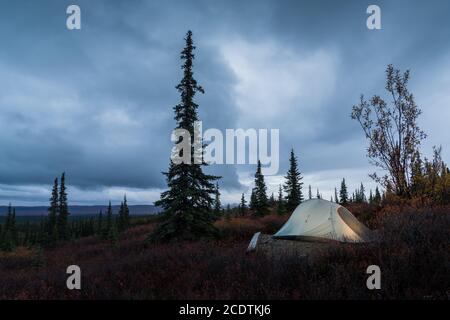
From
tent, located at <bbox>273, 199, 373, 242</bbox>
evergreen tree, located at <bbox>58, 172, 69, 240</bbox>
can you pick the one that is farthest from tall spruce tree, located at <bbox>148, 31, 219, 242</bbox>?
evergreen tree, located at <bbox>58, 172, 69, 240</bbox>

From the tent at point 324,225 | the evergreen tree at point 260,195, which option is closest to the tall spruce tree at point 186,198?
the tent at point 324,225

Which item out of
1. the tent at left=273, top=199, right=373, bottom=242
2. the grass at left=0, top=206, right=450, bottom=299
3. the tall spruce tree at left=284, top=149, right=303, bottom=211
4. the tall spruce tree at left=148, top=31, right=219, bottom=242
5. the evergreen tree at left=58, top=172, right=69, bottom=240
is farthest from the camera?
the evergreen tree at left=58, top=172, right=69, bottom=240

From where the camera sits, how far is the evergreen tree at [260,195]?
3806 centimetres

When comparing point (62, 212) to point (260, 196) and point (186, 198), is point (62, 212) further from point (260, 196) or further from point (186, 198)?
point (186, 198)

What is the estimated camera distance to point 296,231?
12.5 m

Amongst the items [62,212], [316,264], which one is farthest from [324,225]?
[62,212]

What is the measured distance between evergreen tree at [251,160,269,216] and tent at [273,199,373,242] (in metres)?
25.2

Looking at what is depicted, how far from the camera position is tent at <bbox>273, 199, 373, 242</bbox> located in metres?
11.8

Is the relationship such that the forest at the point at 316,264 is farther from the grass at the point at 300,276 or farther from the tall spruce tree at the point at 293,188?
the tall spruce tree at the point at 293,188

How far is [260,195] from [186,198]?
2493 cm

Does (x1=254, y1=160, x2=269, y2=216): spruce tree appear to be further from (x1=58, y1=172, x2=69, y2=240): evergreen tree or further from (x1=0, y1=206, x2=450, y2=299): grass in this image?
(x1=58, y1=172, x2=69, y2=240): evergreen tree

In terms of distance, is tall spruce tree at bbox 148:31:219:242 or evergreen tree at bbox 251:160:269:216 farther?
evergreen tree at bbox 251:160:269:216
